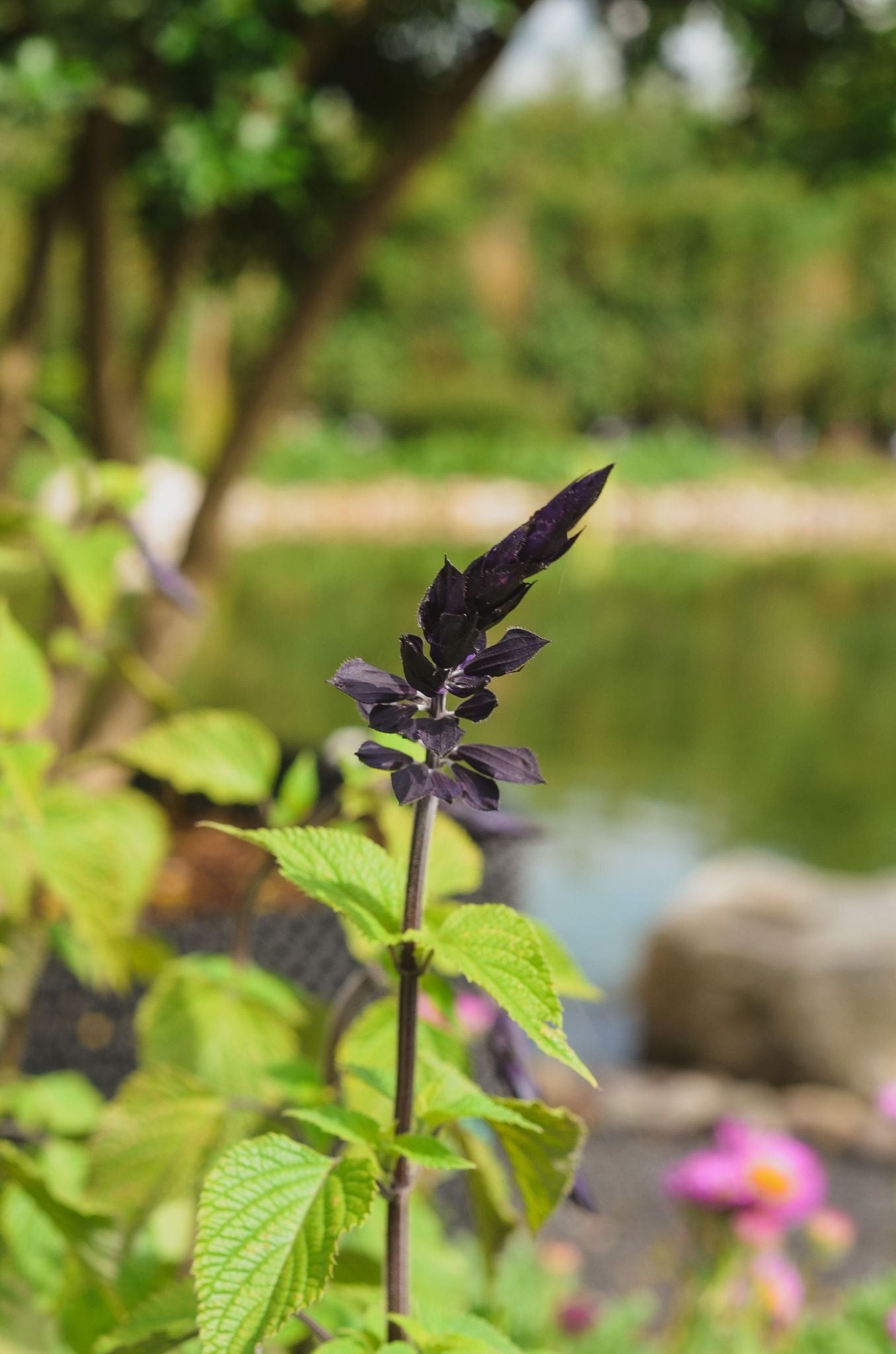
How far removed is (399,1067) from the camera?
1.42ft

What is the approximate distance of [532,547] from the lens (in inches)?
14.2

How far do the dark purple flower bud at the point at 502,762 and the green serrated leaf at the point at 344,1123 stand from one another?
5.1 inches

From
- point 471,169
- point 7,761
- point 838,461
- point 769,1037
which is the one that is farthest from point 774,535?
point 7,761

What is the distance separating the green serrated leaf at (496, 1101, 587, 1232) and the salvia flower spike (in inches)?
6.0

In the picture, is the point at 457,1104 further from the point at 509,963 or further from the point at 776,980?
the point at 776,980

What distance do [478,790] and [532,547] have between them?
0.24 ft

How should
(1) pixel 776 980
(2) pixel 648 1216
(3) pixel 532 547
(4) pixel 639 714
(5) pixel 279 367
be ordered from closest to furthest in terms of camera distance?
1. (3) pixel 532 547
2. (5) pixel 279 367
3. (2) pixel 648 1216
4. (1) pixel 776 980
5. (4) pixel 639 714

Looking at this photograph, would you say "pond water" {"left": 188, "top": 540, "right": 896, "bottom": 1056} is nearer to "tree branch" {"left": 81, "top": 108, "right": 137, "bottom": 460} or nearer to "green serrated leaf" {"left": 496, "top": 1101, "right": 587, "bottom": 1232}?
"green serrated leaf" {"left": 496, "top": 1101, "right": 587, "bottom": 1232}

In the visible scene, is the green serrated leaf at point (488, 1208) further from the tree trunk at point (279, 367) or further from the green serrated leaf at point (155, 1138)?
the tree trunk at point (279, 367)

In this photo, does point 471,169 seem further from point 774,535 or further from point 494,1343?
point 494,1343

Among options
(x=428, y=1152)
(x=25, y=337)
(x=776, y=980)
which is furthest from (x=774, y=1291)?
(x=25, y=337)

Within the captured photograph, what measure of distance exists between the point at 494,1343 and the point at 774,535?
26356 mm

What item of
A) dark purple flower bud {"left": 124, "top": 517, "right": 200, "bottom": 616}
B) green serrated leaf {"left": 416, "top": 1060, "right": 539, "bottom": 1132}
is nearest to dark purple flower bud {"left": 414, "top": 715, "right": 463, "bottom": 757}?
green serrated leaf {"left": 416, "top": 1060, "right": 539, "bottom": 1132}

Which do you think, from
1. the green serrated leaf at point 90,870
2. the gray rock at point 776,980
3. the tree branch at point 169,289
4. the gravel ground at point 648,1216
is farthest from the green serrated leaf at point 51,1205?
the gray rock at point 776,980
